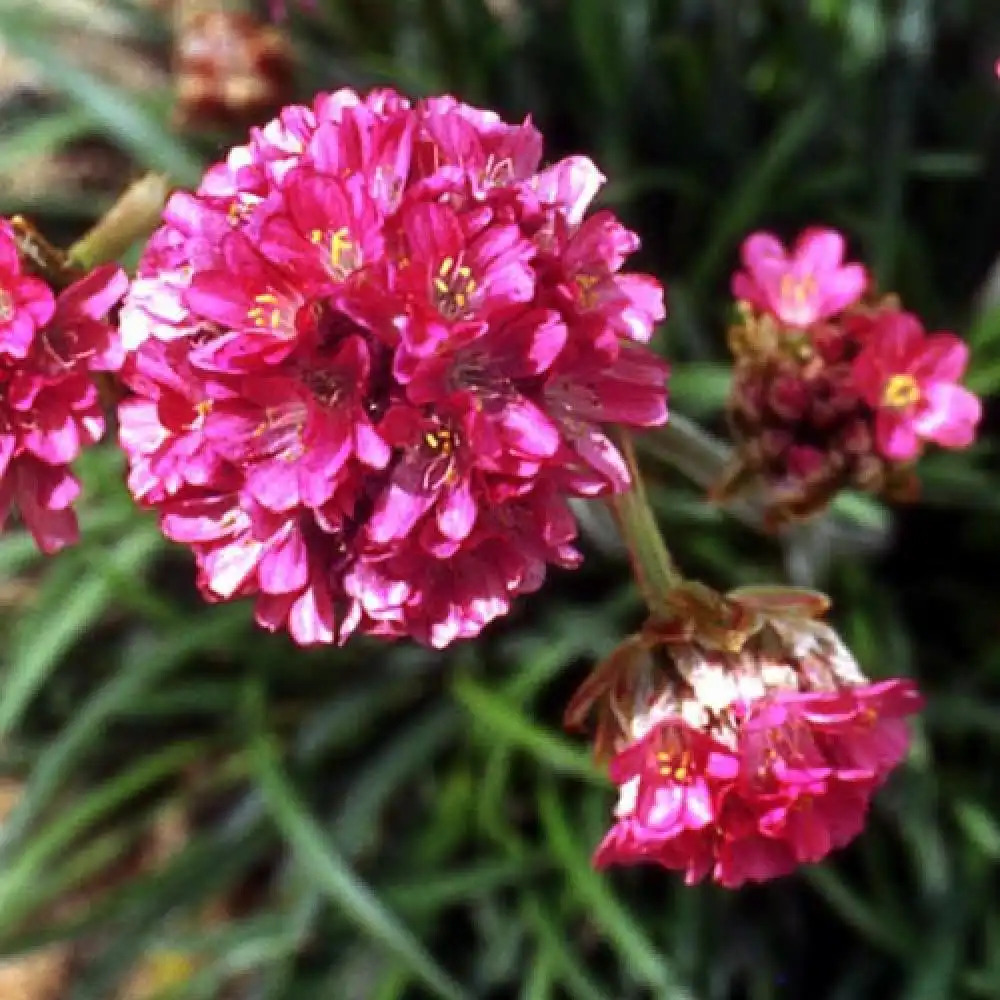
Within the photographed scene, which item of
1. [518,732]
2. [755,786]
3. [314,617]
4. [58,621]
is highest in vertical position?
[314,617]

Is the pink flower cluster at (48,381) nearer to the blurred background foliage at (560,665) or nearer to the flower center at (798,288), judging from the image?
the flower center at (798,288)

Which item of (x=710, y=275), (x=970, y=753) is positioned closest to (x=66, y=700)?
(x=710, y=275)

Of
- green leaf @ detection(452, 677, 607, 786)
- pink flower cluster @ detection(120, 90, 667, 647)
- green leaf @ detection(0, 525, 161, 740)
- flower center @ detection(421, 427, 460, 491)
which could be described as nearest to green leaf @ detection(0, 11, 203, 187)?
green leaf @ detection(0, 525, 161, 740)

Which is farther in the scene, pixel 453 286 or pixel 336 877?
pixel 336 877

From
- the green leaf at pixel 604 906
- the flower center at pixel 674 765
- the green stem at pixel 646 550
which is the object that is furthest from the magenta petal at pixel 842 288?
the green leaf at pixel 604 906

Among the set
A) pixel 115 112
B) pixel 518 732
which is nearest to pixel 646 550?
pixel 518 732

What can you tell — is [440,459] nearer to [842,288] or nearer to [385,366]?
[385,366]

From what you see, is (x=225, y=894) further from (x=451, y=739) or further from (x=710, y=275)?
(x=710, y=275)

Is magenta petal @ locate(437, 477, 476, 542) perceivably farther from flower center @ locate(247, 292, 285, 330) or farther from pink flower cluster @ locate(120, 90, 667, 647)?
flower center @ locate(247, 292, 285, 330)
